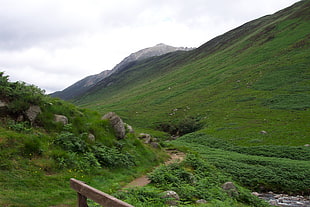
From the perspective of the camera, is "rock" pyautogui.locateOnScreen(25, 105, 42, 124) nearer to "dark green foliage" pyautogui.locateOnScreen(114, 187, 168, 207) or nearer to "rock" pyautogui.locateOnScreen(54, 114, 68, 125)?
"rock" pyautogui.locateOnScreen(54, 114, 68, 125)

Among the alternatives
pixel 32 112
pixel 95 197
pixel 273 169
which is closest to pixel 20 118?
pixel 32 112

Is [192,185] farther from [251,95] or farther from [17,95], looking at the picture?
[251,95]

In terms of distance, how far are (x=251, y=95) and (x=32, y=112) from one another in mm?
67526

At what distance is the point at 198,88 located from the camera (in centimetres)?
10175

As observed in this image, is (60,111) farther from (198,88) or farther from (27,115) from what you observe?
(198,88)

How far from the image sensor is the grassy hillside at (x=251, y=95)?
46556mm

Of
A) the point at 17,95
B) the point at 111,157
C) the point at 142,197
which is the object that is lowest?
the point at 142,197

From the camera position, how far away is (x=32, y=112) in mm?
16250

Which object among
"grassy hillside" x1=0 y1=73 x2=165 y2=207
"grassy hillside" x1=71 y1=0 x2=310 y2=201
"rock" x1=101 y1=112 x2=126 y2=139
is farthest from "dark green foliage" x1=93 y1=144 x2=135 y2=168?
"grassy hillside" x1=71 y1=0 x2=310 y2=201

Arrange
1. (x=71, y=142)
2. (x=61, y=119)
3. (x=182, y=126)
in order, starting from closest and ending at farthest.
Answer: (x=71, y=142) → (x=61, y=119) → (x=182, y=126)

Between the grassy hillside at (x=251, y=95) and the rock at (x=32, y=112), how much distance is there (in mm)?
34263

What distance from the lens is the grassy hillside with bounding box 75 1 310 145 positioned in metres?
46.6

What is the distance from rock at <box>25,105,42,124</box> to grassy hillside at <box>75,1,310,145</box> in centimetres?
3426

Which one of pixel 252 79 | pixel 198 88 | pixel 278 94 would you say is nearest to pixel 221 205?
pixel 278 94
